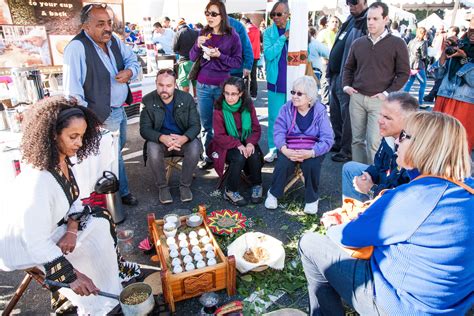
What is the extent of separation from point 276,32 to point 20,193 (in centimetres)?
334

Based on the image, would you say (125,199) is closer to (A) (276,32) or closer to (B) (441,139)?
(A) (276,32)

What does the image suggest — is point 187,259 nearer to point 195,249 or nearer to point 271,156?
point 195,249

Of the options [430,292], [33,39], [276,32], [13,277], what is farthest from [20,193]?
[276,32]

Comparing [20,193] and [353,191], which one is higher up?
[20,193]

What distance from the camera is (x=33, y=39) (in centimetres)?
378

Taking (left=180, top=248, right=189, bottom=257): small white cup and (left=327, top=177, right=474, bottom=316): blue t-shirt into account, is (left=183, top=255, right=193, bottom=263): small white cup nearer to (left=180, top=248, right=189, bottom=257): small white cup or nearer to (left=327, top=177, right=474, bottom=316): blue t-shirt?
(left=180, top=248, right=189, bottom=257): small white cup

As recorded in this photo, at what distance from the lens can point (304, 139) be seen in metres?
3.45

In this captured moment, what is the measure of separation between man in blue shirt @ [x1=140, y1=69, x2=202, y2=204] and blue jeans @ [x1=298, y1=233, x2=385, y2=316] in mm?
1920

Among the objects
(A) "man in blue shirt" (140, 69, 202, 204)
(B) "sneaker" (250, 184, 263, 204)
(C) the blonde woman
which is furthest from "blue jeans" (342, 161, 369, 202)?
(A) "man in blue shirt" (140, 69, 202, 204)

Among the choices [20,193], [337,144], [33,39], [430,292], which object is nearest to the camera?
[430,292]

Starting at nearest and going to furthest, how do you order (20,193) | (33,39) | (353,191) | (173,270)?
(20,193), (173,270), (353,191), (33,39)

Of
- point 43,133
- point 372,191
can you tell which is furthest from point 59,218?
point 372,191

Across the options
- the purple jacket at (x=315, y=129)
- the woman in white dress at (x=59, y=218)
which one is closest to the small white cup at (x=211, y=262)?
the woman in white dress at (x=59, y=218)

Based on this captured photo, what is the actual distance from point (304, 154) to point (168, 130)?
1.51 m
